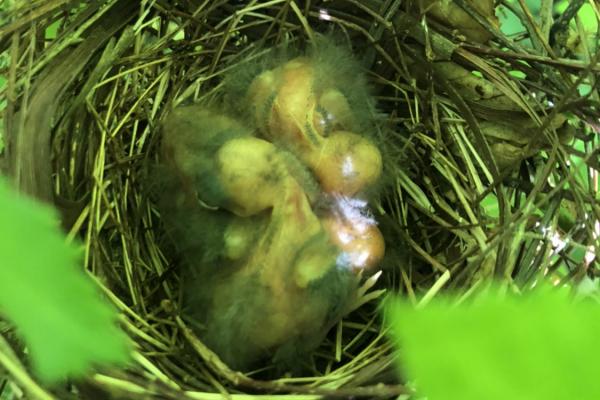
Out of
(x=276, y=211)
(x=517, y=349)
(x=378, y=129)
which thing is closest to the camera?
(x=517, y=349)

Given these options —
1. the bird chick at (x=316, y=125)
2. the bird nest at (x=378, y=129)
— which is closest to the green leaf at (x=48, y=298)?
the bird nest at (x=378, y=129)

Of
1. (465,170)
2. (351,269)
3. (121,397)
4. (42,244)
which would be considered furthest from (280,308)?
(42,244)

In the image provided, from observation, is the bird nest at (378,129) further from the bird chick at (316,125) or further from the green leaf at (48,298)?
the green leaf at (48,298)

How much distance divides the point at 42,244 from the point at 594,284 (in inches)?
28.7

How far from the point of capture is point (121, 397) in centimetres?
58

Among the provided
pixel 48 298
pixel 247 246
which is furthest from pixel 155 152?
pixel 48 298

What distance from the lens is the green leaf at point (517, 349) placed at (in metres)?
0.17

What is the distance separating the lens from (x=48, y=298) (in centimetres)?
18

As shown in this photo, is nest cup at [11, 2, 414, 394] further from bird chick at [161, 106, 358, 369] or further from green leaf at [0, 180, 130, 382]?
green leaf at [0, 180, 130, 382]

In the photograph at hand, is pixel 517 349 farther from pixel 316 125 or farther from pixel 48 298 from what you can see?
pixel 316 125

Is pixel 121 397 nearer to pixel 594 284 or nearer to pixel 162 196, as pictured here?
pixel 162 196

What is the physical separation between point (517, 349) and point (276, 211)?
633 mm

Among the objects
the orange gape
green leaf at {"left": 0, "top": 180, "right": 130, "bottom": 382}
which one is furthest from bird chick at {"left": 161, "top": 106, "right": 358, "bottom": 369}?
green leaf at {"left": 0, "top": 180, "right": 130, "bottom": 382}

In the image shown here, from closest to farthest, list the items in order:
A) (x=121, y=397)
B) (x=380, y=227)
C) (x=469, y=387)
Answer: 1. (x=469, y=387)
2. (x=121, y=397)
3. (x=380, y=227)
